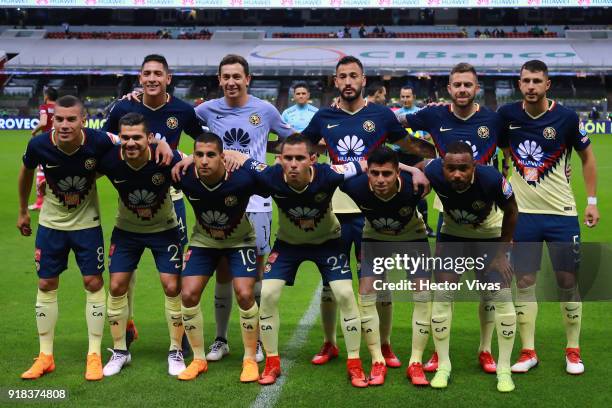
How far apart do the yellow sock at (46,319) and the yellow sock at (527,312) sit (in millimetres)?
3681

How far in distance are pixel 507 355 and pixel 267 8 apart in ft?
165

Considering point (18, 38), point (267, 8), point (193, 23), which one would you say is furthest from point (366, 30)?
point (18, 38)

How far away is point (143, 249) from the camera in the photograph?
654 cm

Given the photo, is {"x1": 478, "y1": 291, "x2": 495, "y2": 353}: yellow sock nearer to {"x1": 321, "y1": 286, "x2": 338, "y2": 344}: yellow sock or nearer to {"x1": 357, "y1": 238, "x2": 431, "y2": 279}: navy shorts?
{"x1": 357, "y1": 238, "x2": 431, "y2": 279}: navy shorts

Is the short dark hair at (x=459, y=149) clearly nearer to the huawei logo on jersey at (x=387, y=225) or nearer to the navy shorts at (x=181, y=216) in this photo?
the huawei logo on jersey at (x=387, y=225)

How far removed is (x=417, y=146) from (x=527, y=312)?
1656 mm

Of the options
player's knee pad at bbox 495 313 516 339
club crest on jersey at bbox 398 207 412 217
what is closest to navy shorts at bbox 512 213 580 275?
player's knee pad at bbox 495 313 516 339

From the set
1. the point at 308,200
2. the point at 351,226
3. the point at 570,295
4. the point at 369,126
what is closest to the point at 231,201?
the point at 308,200

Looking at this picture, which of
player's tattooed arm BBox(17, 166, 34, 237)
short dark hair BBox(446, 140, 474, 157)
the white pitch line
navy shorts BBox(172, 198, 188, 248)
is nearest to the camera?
the white pitch line

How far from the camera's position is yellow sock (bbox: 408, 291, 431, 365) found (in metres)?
6.16

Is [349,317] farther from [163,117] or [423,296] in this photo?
[163,117]

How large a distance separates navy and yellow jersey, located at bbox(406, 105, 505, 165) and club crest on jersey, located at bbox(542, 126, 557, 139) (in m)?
0.34

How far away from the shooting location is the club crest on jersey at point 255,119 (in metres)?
7.14

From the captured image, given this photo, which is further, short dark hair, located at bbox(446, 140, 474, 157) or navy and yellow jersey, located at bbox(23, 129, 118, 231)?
navy and yellow jersey, located at bbox(23, 129, 118, 231)
